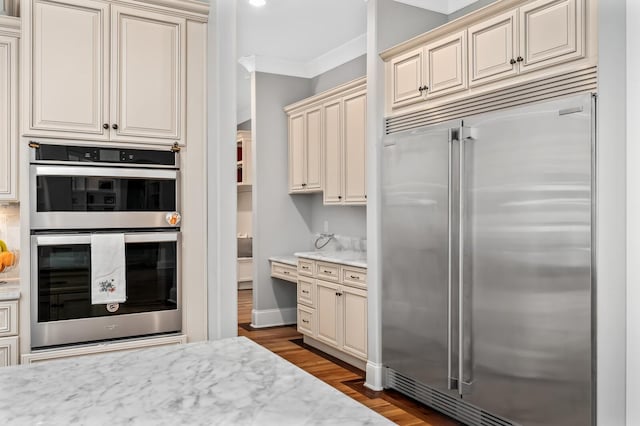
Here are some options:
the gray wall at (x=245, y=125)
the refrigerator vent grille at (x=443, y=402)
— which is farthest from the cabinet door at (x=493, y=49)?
the gray wall at (x=245, y=125)

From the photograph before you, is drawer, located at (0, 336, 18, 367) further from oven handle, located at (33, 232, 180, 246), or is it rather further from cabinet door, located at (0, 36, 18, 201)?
cabinet door, located at (0, 36, 18, 201)

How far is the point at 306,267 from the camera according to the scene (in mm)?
4980

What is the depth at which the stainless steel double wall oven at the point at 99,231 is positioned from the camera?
2.34 m

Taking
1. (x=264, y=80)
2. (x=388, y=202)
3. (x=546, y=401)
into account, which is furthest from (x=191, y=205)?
(x=264, y=80)

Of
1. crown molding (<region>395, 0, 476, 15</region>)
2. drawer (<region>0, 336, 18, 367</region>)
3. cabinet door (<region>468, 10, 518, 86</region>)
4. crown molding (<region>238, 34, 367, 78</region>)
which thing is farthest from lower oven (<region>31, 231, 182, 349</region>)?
crown molding (<region>238, 34, 367, 78</region>)

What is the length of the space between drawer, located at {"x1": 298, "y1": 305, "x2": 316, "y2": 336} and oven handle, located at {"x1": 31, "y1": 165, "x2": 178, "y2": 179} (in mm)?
2675

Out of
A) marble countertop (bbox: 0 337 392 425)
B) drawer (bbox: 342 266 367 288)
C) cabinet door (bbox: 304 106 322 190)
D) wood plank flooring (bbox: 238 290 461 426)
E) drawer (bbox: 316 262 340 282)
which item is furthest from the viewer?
cabinet door (bbox: 304 106 322 190)

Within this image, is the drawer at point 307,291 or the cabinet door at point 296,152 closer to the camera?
the drawer at point 307,291

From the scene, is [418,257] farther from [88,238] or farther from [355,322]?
[88,238]

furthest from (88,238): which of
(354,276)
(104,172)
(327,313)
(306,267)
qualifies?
(306,267)

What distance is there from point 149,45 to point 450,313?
2242mm

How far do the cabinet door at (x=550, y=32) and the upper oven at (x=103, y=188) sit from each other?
1926mm

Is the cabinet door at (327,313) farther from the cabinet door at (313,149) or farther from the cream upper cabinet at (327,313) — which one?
the cabinet door at (313,149)

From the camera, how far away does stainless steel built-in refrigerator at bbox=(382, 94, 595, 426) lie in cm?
244
